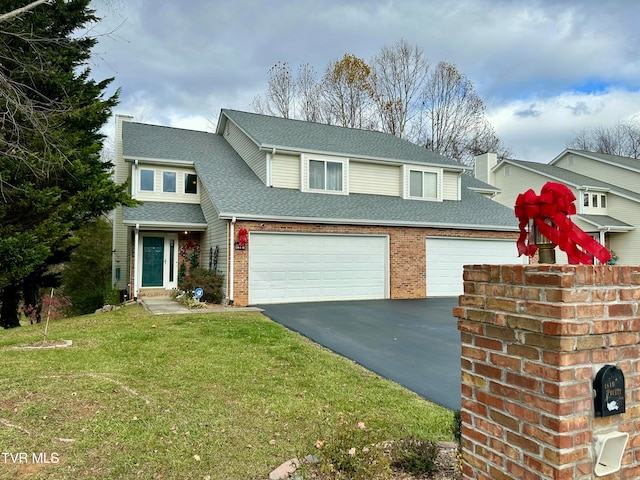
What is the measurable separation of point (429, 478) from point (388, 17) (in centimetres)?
1702

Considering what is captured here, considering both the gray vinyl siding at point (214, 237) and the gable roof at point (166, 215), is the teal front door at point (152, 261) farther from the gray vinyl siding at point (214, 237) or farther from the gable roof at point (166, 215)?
the gray vinyl siding at point (214, 237)

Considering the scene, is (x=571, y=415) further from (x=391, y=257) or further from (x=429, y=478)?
(x=391, y=257)

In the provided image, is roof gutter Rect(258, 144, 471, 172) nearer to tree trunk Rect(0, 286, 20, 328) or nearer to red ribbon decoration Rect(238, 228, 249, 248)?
red ribbon decoration Rect(238, 228, 249, 248)

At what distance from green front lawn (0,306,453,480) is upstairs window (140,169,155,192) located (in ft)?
29.0

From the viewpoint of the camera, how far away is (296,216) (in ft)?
43.1

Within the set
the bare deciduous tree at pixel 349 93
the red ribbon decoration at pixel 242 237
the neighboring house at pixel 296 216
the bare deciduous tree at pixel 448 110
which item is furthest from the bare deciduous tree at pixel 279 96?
the red ribbon decoration at pixel 242 237

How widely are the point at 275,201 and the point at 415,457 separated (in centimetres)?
1146

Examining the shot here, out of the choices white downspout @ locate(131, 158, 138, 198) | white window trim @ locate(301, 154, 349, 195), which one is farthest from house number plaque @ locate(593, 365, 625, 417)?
white downspout @ locate(131, 158, 138, 198)

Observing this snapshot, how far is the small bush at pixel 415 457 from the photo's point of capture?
3.02 m

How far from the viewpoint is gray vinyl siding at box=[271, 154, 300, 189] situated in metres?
15.3

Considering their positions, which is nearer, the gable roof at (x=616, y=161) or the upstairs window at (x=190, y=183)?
the upstairs window at (x=190, y=183)

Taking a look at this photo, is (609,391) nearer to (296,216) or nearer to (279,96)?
(296,216)

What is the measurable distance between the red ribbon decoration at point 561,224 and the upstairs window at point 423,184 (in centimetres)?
1535

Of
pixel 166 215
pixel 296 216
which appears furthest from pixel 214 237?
pixel 296 216
